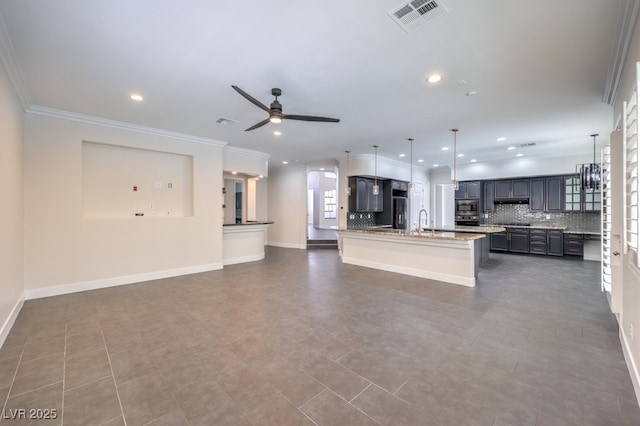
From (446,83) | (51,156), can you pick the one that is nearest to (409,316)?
(446,83)

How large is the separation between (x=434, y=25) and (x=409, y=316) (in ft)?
10.1

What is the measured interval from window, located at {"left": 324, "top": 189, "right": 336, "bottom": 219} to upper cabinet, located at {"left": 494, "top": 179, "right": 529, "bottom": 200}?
789 cm

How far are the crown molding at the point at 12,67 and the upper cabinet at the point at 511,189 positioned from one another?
10.5m

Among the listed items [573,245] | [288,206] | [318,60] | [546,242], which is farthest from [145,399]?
[573,245]

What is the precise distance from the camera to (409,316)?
11.2 ft

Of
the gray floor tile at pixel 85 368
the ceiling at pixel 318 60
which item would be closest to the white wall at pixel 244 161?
the ceiling at pixel 318 60

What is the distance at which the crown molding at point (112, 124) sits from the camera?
412 centimetres

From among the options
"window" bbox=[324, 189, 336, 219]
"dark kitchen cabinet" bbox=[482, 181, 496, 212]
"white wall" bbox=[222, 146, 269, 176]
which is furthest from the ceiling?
"window" bbox=[324, 189, 336, 219]

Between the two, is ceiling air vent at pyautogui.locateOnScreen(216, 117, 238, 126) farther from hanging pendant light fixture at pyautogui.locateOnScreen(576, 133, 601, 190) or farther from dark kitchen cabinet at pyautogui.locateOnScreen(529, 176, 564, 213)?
dark kitchen cabinet at pyautogui.locateOnScreen(529, 176, 564, 213)

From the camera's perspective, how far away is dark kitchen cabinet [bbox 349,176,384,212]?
26.2 ft

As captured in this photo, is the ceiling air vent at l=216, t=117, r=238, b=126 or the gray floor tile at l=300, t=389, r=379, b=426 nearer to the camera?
the gray floor tile at l=300, t=389, r=379, b=426

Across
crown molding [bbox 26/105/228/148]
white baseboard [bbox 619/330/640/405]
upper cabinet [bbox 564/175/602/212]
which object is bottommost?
white baseboard [bbox 619/330/640/405]

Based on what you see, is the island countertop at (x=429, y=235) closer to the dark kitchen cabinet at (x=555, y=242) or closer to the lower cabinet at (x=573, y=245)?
the dark kitchen cabinet at (x=555, y=242)

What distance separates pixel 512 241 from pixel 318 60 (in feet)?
26.4
